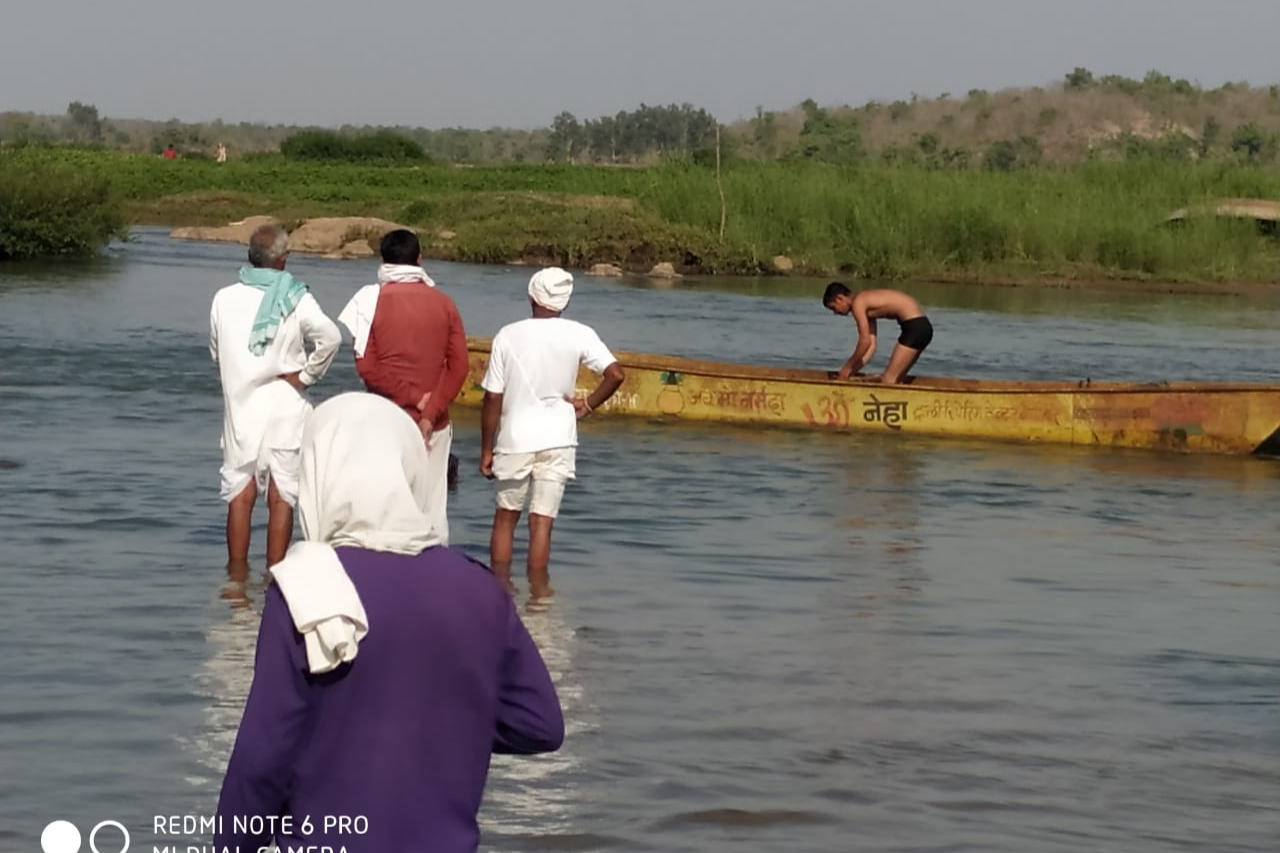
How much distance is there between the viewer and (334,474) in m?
3.42

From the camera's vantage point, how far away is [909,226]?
135ft

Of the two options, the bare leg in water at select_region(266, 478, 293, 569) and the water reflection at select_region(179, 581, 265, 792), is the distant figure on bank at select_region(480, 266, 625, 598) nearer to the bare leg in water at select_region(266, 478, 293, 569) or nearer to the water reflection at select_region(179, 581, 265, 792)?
the bare leg in water at select_region(266, 478, 293, 569)

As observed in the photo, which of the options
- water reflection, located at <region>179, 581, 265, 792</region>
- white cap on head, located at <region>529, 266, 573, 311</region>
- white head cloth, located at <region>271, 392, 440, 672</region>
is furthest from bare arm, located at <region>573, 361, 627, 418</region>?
white head cloth, located at <region>271, 392, 440, 672</region>

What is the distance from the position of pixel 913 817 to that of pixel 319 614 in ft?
11.8

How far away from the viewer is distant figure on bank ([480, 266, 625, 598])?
9.08 m

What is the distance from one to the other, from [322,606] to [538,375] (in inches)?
229

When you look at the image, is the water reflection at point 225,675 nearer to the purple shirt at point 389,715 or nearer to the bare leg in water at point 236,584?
the bare leg in water at point 236,584

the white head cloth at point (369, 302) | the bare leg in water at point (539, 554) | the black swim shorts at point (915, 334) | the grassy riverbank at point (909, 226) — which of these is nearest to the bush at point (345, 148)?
the grassy riverbank at point (909, 226)

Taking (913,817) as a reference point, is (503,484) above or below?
above

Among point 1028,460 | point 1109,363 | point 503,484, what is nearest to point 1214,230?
point 1109,363

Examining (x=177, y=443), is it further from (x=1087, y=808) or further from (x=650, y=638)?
(x=1087, y=808)

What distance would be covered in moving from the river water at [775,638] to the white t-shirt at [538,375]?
2.77 ft

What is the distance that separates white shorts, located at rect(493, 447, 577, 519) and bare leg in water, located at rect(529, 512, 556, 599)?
0.28 ft

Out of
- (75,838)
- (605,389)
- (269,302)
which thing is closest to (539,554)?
(605,389)
